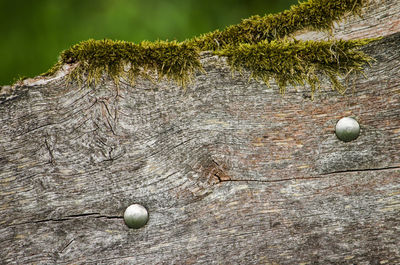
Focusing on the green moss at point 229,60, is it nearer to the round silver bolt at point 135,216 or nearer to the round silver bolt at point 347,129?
the round silver bolt at point 347,129

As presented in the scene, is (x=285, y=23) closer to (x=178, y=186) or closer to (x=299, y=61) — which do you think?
(x=299, y=61)

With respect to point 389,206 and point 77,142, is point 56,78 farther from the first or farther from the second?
point 389,206

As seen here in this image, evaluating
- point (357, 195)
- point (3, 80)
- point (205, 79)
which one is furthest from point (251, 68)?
point (3, 80)

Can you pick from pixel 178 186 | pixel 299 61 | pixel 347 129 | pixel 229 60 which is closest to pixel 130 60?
pixel 229 60

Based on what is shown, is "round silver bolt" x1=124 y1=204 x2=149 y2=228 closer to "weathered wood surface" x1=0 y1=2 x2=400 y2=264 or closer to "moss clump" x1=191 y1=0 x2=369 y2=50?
"weathered wood surface" x1=0 y1=2 x2=400 y2=264

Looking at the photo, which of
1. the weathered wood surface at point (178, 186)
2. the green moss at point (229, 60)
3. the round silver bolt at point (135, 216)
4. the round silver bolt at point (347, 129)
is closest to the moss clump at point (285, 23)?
the green moss at point (229, 60)
